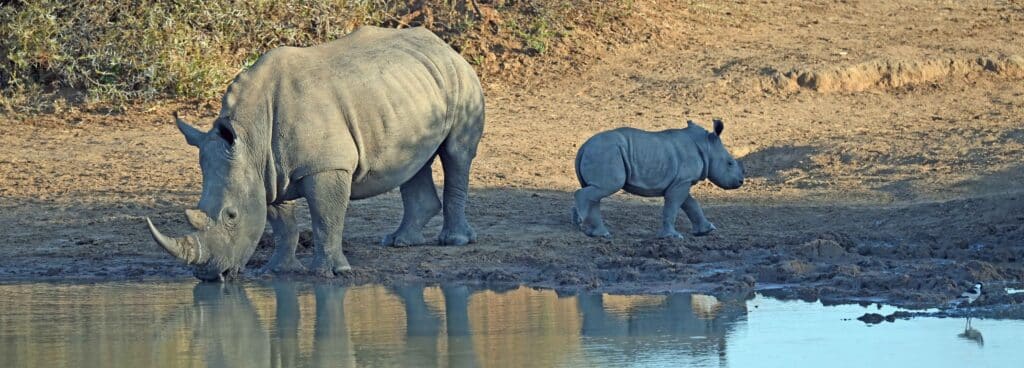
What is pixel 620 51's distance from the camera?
18250 mm

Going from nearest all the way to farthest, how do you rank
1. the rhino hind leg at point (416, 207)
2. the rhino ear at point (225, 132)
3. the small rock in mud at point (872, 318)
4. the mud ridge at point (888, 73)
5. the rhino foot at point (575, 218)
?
1. the small rock in mud at point (872, 318)
2. the rhino ear at point (225, 132)
3. the rhino hind leg at point (416, 207)
4. the rhino foot at point (575, 218)
5. the mud ridge at point (888, 73)

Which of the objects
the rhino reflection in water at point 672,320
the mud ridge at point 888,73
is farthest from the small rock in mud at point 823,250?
the mud ridge at point 888,73

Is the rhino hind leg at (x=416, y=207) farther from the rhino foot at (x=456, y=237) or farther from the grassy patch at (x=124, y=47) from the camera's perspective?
the grassy patch at (x=124, y=47)

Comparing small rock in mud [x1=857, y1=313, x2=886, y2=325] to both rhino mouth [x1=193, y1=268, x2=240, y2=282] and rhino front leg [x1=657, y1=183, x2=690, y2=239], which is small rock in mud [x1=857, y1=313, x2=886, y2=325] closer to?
rhino front leg [x1=657, y1=183, x2=690, y2=239]

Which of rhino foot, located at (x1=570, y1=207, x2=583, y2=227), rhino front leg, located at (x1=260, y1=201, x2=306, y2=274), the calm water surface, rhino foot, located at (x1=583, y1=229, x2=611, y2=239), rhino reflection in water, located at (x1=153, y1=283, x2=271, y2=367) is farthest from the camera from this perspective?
rhino foot, located at (x1=570, y1=207, x2=583, y2=227)

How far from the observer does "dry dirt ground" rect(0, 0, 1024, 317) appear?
10.9m

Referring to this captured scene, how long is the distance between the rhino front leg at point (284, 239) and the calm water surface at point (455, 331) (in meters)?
0.37

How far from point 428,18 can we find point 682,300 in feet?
30.1

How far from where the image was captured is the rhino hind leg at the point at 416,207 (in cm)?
1167

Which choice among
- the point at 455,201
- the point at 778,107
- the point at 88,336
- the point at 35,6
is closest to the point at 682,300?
the point at 455,201

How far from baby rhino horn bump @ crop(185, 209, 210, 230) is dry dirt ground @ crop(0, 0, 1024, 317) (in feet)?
4.27

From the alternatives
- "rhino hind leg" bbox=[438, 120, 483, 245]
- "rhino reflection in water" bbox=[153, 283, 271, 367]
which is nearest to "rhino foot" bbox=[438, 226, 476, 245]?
"rhino hind leg" bbox=[438, 120, 483, 245]

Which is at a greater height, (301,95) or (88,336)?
(301,95)

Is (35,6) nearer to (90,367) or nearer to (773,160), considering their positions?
(773,160)
